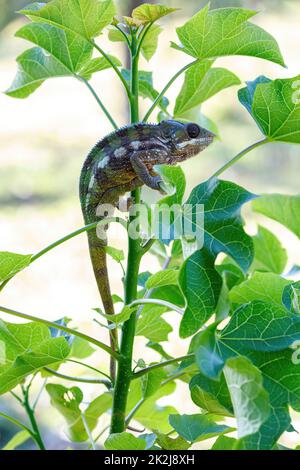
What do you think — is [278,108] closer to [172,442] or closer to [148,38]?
[148,38]

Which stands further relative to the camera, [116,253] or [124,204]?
[124,204]

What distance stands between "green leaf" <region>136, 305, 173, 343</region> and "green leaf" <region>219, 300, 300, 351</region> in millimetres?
175

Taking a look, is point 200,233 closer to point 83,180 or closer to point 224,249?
point 224,249

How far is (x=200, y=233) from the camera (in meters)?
0.61

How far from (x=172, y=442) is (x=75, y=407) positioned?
0.55 ft

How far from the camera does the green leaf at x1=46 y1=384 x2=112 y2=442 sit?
85 cm

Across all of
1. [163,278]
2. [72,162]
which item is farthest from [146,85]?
[72,162]

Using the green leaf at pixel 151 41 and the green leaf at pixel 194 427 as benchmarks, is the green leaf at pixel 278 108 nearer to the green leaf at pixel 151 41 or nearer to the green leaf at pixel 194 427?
the green leaf at pixel 151 41

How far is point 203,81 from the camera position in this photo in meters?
0.88

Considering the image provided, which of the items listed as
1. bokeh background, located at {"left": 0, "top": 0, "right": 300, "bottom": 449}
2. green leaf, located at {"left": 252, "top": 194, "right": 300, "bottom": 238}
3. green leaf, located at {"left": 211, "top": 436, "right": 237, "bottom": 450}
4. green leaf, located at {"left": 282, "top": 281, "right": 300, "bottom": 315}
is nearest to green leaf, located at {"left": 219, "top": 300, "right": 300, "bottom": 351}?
green leaf, located at {"left": 282, "top": 281, "right": 300, "bottom": 315}

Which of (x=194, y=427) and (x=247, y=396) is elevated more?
(x=247, y=396)

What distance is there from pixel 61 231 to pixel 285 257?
2.95m

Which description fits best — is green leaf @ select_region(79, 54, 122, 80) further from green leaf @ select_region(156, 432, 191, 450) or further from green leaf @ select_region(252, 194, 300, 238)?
green leaf @ select_region(156, 432, 191, 450)

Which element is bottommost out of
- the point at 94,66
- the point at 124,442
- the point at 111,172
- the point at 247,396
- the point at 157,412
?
the point at 157,412
